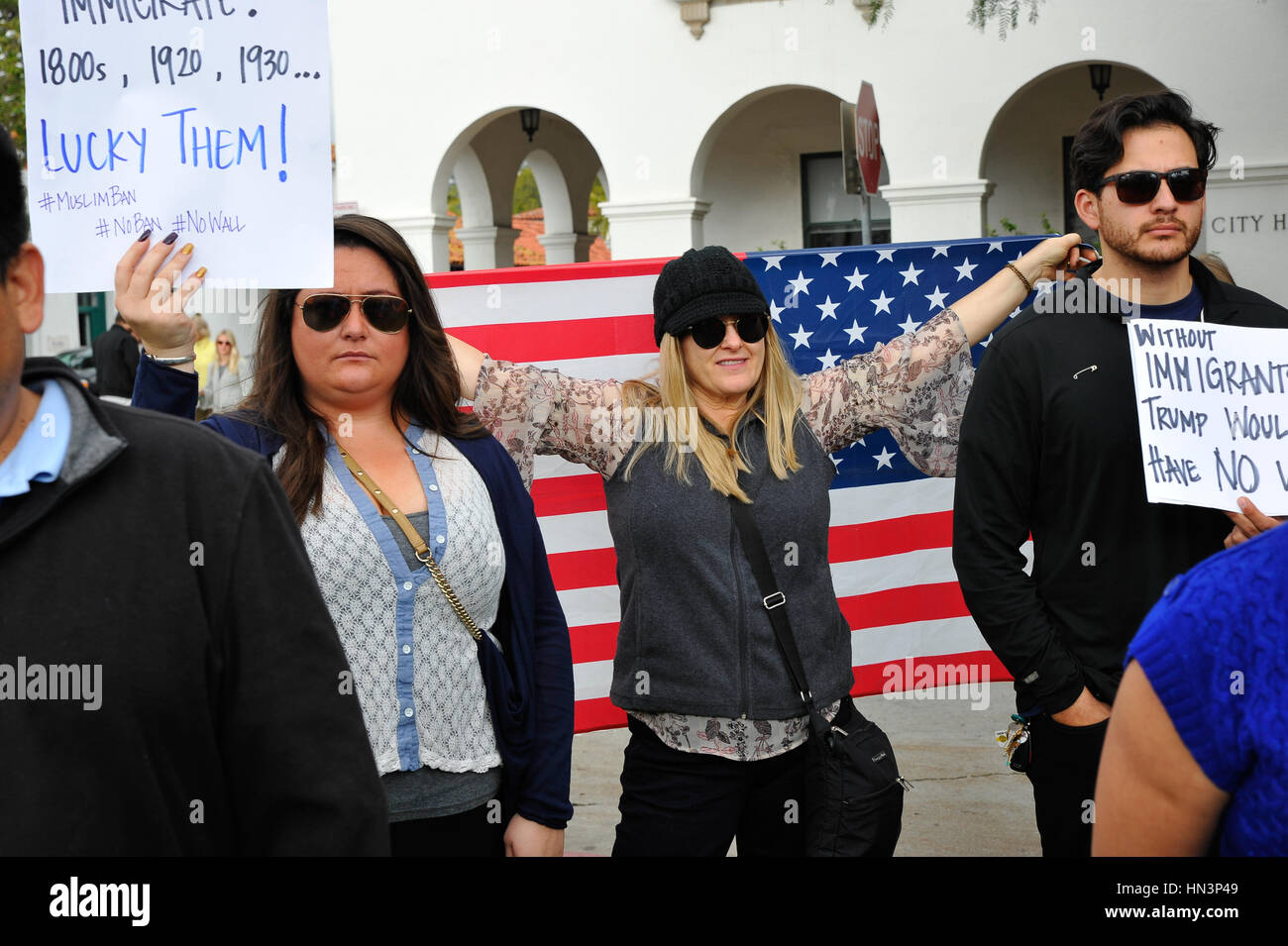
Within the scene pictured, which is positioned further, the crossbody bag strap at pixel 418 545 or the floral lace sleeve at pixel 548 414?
the floral lace sleeve at pixel 548 414

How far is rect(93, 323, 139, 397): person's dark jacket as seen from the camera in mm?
10461

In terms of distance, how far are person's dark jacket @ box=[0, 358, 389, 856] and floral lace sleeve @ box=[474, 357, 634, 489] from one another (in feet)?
5.83

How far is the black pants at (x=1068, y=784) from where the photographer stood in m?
3.13

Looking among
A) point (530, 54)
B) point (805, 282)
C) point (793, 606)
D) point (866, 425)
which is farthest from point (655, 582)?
point (530, 54)

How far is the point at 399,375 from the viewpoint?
3.07 meters

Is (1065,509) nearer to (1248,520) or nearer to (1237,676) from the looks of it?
(1248,520)

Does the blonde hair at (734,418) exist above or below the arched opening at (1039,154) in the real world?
below

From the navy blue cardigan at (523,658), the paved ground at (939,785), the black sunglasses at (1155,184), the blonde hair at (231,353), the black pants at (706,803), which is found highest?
the blonde hair at (231,353)

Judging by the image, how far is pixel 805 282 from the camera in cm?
482

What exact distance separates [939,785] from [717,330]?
11.1 feet

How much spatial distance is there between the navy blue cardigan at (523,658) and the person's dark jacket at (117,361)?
316 inches

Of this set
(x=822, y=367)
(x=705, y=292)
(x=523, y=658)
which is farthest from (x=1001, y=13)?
(x=523, y=658)

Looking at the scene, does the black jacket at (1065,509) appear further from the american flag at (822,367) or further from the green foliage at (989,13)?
the green foliage at (989,13)

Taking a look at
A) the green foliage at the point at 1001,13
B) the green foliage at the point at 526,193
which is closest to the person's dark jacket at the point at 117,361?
the green foliage at the point at 1001,13
